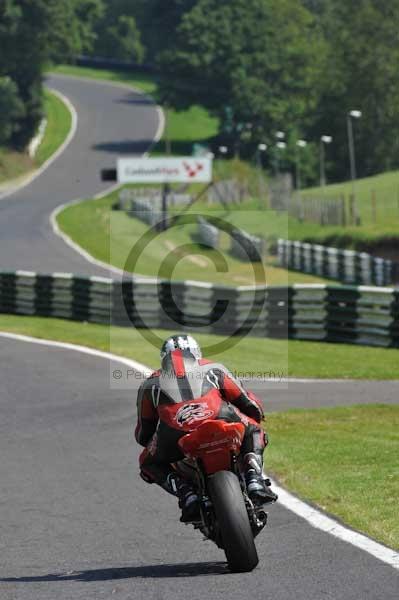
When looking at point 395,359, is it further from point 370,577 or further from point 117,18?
point 117,18

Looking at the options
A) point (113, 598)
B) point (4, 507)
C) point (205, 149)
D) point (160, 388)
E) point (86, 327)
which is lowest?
point (205, 149)

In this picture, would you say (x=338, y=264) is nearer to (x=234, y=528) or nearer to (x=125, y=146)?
(x=234, y=528)

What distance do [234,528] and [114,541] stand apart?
1.77m

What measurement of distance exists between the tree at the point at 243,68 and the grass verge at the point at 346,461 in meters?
87.2

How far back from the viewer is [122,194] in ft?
233

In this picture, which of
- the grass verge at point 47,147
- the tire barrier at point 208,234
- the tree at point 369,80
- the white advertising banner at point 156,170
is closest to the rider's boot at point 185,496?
the tire barrier at point 208,234

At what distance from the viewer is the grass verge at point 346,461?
10.3m

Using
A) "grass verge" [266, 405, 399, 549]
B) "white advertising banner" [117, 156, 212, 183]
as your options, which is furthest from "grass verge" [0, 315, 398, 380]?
"white advertising banner" [117, 156, 212, 183]

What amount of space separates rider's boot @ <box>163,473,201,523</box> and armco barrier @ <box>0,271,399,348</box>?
15.9 metres

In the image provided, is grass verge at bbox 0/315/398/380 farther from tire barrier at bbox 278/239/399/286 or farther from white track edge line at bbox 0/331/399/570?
tire barrier at bbox 278/239/399/286

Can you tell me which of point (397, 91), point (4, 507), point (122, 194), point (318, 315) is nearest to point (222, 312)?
point (318, 315)

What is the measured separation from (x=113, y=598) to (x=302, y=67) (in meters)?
105

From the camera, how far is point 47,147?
9981cm

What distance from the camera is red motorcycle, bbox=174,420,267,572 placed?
8.09m
